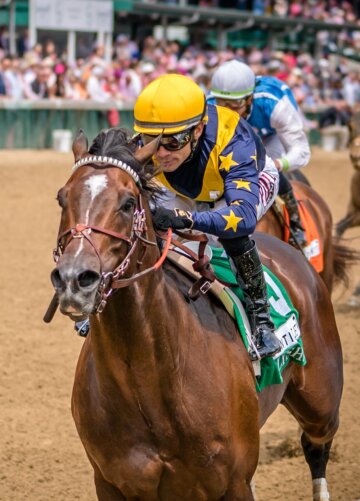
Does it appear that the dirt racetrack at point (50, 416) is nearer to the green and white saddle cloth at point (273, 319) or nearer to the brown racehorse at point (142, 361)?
the green and white saddle cloth at point (273, 319)

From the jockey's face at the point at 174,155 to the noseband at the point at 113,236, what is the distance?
59cm

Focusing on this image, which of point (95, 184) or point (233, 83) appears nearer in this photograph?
point (95, 184)

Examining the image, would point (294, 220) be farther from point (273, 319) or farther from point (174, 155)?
point (174, 155)

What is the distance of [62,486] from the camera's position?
16.4 feet

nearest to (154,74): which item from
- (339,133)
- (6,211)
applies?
(339,133)

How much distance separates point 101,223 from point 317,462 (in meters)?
2.36

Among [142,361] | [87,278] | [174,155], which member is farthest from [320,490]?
[87,278]

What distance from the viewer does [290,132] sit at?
653cm

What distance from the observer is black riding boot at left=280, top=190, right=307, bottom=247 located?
643 cm

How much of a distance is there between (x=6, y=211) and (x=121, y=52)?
395 inches

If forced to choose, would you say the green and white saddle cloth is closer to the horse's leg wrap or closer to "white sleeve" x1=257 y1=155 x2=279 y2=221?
the horse's leg wrap

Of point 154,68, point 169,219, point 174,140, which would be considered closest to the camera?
point 169,219

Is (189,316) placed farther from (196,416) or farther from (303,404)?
(303,404)

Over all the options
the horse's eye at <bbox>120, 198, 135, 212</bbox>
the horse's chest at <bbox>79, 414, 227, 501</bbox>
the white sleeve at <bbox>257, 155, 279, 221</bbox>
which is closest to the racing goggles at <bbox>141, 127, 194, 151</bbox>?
the horse's eye at <bbox>120, 198, 135, 212</bbox>
